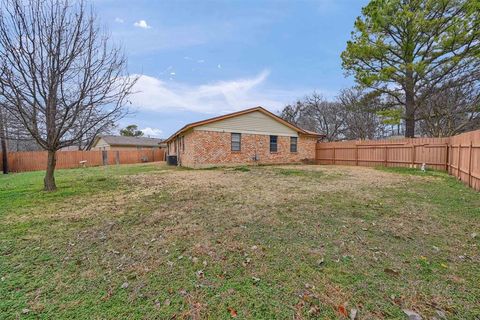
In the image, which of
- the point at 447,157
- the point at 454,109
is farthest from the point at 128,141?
the point at 454,109

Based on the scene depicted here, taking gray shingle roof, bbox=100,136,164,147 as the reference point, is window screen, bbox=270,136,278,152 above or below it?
below

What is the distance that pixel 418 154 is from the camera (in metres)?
12.6

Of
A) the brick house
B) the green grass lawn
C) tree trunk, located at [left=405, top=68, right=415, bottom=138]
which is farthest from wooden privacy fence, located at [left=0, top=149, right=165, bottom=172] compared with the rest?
tree trunk, located at [left=405, top=68, right=415, bottom=138]

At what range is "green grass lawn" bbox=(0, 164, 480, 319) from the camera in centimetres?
205

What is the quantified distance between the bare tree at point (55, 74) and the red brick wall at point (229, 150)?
22.8 feet

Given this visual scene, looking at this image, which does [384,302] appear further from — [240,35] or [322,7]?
[240,35]

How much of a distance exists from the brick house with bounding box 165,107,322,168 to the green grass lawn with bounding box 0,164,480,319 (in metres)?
9.26

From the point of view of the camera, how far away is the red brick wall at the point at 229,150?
14.3 metres

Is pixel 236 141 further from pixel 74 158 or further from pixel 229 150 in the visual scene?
pixel 74 158

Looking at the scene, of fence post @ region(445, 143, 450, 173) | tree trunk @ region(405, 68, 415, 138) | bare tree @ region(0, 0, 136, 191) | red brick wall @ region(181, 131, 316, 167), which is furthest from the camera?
tree trunk @ region(405, 68, 415, 138)

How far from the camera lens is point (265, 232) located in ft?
12.0

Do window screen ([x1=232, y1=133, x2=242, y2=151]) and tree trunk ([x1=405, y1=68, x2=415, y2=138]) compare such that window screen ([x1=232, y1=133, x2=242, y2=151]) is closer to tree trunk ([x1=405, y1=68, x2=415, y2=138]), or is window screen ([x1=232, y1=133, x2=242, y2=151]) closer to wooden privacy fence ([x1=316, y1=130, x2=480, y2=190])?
Answer: wooden privacy fence ([x1=316, y1=130, x2=480, y2=190])

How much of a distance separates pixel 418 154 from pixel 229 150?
10.9m

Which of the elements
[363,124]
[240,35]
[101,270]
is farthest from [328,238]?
[363,124]
